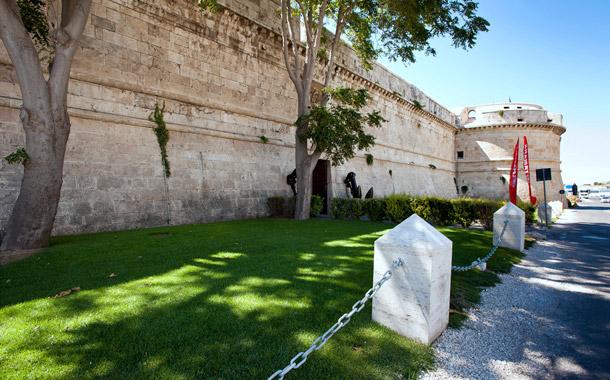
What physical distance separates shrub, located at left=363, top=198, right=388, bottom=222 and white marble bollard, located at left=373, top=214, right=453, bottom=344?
8.67 metres

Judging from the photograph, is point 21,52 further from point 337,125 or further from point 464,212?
point 464,212

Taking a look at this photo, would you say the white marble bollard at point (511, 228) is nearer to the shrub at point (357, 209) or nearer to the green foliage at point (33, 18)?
the shrub at point (357, 209)

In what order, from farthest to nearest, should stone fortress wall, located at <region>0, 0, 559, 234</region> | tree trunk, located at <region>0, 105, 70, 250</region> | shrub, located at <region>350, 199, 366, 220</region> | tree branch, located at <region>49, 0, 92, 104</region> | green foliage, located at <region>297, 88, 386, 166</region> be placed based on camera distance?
shrub, located at <region>350, 199, 366, 220</region>
green foliage, located at <region>297, 88, 386, 166</region>
stone fortress wall, located at <region>0, 0, 559, 234</region>
tree branch, located at <region>49, 0, 92, 104</region>
tree trunk, located at <region>0, 105, 70, 250</region>

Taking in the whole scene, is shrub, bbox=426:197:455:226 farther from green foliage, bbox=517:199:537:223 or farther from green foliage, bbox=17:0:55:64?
green foliage, bbox=17:0:55:64

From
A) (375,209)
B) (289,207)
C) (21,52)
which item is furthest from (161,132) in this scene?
(375,209)

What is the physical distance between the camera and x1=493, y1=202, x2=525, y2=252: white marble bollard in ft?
22.3

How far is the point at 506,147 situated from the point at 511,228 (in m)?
26.7

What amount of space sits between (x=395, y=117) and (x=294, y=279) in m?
20.3

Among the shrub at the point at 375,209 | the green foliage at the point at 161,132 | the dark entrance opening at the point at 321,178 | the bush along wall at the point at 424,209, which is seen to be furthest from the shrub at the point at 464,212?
the green foliage at the point at 161,132

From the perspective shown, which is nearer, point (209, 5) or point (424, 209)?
point (209, 5)

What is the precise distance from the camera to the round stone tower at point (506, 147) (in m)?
28.0

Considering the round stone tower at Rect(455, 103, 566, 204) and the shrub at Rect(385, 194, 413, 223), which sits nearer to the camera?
the shrub at Rect(385, 194, 413, 223)

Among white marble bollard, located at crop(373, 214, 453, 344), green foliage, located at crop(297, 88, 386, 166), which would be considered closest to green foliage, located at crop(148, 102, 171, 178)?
green foliage, located at crop(297, 88, 386, 166)

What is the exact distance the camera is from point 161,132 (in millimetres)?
9438
